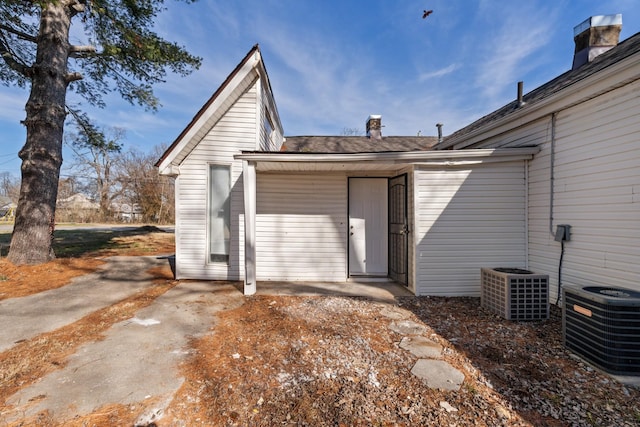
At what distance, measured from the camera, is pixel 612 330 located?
2529 mm

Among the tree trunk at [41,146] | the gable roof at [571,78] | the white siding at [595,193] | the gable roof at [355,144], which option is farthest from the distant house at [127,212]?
the white siding at [595,193]

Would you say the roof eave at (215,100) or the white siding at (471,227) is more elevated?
the roof eave at (215,100)

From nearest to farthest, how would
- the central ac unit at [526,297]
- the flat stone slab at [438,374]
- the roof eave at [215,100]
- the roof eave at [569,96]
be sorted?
1. the flat stone slab at [438,374]
2. the roof eave at [569,96]
3. the central ac unit at [526,297]
4. the roof eave at [215,100]

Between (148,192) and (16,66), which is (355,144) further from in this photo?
(148,192)

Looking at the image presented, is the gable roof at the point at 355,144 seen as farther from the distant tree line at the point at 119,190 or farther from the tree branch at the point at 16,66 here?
the distant tree line at the point at 119,190

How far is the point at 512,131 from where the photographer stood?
17.3ft

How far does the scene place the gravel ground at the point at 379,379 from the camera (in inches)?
77.6

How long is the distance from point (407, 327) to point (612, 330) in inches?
79.6

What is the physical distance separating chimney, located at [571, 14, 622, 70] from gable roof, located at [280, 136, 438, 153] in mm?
4335

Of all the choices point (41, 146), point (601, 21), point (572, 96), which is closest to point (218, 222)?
point (41, 146)

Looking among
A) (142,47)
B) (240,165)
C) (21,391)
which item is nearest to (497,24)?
(240,165)

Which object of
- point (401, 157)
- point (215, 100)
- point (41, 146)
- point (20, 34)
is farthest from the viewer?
point (20, 34)

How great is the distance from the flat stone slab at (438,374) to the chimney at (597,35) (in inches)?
293

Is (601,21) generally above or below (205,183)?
above
